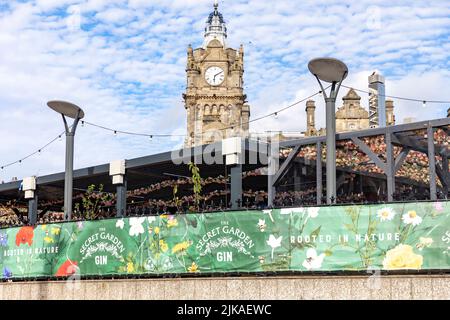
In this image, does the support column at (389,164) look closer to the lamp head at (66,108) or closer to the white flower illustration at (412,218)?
the white flower illustration at (412,218)

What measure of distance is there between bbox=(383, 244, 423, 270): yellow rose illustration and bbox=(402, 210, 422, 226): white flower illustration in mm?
456

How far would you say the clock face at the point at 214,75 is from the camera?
102188 mm

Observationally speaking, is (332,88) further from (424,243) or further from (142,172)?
(142,172)

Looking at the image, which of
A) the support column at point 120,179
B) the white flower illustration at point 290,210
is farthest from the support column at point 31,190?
the white flower illustration at point 290,210

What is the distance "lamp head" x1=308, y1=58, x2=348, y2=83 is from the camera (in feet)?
51.7

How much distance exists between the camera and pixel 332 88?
645 inches

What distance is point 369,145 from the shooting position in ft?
65.7

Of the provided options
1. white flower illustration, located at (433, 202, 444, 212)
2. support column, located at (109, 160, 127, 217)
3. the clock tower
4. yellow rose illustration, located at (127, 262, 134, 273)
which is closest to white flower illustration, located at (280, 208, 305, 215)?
white flower illustration, located at (433, 202, 444, 212)

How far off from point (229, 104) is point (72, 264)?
273ft

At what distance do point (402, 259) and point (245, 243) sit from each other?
3356 millimetres

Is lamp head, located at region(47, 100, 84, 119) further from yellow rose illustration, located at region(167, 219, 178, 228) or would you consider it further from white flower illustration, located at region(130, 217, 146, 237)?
yellow rose illustration, located at region(167, 219, 178, 228)

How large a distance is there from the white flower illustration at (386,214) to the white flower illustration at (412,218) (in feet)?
0.75

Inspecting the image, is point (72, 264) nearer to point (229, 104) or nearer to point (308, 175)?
point (308, 175)

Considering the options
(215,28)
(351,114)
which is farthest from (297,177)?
(215,28)
